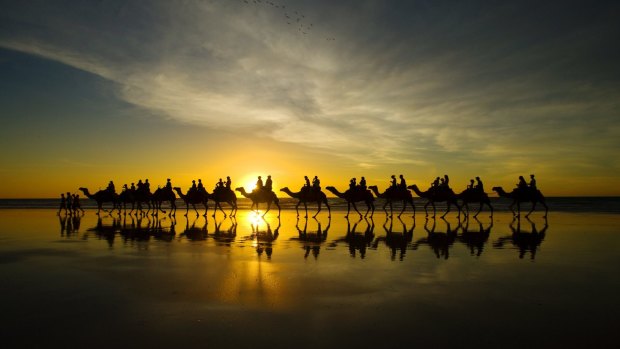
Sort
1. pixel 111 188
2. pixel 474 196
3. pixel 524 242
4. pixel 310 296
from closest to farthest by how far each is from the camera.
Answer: pixel 310 296, pixel 524 242, pixel 474 196, pixel 111 188

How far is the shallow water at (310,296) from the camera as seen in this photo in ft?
15.5

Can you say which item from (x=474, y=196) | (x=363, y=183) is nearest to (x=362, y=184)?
(x=363, y=183)

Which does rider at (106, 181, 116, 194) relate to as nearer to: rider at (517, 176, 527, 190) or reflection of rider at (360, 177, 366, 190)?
reflection of rider at (360, 177, 366, 190)

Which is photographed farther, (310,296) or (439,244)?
(439,244)

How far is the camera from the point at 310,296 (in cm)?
649

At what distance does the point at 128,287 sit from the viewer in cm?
712

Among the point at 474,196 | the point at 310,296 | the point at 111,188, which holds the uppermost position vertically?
the point at 111,188

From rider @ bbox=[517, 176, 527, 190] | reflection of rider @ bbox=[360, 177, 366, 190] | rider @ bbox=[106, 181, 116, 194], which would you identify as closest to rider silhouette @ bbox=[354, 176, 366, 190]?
reflection of rider @ bbox=[360, 177, 366, 190]

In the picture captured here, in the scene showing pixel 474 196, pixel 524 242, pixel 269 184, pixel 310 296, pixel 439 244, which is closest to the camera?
pixel 310 296

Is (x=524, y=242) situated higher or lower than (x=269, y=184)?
lower

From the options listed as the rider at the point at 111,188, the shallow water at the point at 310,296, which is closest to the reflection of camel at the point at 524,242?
the shallow water at the point at 310,296

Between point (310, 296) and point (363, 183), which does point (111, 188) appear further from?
point (310, 296)

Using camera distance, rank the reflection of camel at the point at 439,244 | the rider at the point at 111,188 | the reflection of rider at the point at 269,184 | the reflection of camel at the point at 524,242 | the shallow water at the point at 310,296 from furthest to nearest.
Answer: the rider at the point at 111,188, the reflection of rider at the point at 269,184, the reflection of camel at the point at 524,242, the reflection of camel at the point at 439,244, the shallow water at the point at 310,296

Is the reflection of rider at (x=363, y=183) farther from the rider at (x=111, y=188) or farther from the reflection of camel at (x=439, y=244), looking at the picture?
the rider at (x=111, y=188)
